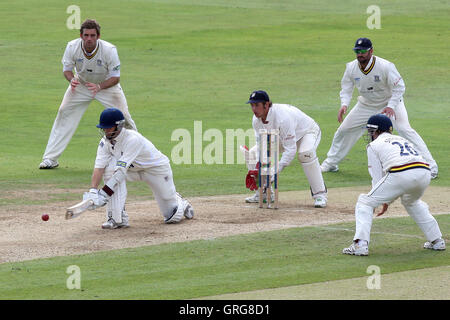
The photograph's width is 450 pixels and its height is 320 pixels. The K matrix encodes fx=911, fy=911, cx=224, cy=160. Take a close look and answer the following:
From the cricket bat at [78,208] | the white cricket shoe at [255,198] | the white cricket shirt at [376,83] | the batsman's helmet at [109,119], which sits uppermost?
the white cricket shirt at [376,83]

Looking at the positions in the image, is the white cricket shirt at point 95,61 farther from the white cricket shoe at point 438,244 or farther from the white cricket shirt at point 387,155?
the white cricket shoe at point 438,244

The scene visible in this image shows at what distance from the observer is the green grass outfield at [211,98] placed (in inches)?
368

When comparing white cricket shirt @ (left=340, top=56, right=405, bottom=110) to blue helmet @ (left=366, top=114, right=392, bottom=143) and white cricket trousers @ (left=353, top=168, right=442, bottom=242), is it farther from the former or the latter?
white cricket trousers @ (left=353, top=168, right=442, bottom=242)

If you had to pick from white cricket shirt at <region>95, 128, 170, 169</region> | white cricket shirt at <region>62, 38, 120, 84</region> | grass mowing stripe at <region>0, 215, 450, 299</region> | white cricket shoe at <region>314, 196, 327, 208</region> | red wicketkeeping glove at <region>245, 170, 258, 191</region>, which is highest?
white cricket shirt at <region>62, 38, 120, 84</region>

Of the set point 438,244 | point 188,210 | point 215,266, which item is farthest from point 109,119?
point 438,244

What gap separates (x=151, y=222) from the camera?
12055 mm

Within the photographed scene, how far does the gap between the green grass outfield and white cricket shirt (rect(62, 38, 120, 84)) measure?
178 cm

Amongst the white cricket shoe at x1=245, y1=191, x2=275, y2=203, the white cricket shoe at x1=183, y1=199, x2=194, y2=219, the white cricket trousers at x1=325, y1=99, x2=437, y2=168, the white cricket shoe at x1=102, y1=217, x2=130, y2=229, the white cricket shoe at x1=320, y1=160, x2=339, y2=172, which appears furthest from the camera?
the white cricket shoe at x1=320, y1=160, x2=339, y2=172

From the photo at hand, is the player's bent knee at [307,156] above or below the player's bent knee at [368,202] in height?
above

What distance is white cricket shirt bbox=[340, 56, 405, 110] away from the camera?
15.4 m

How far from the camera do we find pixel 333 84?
26781mm

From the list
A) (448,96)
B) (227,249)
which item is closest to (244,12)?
(448,96)

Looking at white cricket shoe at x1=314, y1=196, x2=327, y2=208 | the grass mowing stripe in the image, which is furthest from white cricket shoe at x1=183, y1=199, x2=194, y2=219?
white cricket shoe at x1=314, y1=196, x2=327, y2=208

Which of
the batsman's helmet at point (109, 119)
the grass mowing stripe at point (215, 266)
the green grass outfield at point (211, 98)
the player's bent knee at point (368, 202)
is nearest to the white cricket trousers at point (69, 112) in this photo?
the green grass outfield at point (211, 98)
